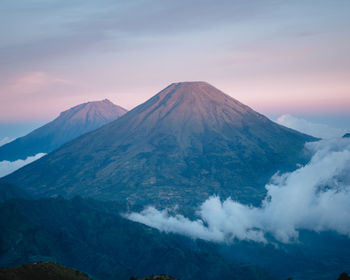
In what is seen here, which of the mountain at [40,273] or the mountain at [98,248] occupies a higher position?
the mountain at [40,273]

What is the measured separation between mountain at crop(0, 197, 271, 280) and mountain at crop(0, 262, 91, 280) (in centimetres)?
9225

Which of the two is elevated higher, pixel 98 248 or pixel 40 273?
pixel 40 273

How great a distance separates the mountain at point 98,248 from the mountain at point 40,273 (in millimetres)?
92254

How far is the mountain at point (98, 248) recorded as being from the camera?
16000 centimetres

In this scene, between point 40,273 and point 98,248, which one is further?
point 98,248

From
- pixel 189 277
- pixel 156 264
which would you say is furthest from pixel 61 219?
pixel 189 277

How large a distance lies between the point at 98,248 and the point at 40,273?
132 metres

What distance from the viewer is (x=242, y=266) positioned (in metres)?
192

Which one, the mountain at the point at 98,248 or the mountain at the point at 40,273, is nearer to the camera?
the mountain at the point at 40,273

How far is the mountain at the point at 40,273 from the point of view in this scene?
55.3m

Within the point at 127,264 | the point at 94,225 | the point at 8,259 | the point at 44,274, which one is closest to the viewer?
the point at 44,274

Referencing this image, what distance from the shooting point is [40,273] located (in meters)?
59.2

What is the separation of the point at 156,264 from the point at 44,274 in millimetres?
130896

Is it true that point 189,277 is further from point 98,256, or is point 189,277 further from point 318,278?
point 318,278
